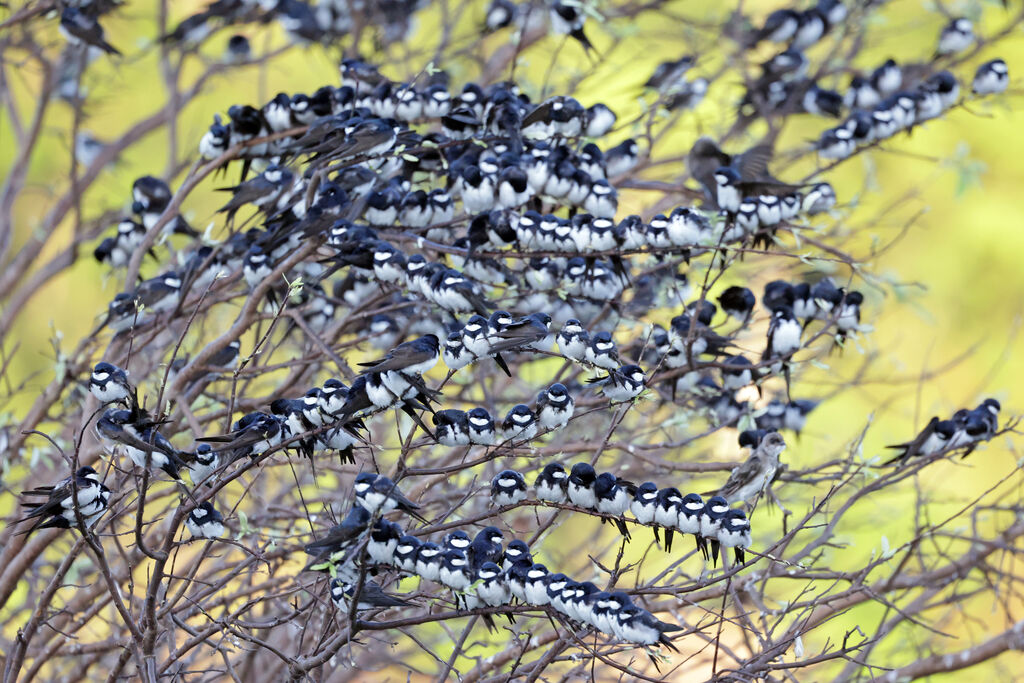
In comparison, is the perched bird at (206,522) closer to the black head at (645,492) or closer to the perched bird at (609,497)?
the perched bird at (609,497)

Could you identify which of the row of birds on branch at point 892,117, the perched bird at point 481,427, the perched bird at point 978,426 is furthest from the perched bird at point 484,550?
the row of birds on branch at point 892,117

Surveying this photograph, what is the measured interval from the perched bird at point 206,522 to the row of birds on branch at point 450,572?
32 cm

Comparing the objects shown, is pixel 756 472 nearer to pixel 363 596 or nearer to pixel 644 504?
pixel 644 504

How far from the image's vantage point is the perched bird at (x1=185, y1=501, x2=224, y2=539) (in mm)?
2527

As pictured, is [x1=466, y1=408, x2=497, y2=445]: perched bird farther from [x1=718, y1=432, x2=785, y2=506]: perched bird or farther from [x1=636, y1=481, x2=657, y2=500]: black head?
[x1=718, y1=432, x2=785, y2=506]: perched bird

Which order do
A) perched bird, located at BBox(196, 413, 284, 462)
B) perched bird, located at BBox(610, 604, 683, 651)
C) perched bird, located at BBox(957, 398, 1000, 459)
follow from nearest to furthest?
perched bird, located at BBox(610, 604, 683, 651) → perched bird, located at BBox(196, 413, 284, 462) → perched bird, located at BBox(957, 398, 1000, 459)

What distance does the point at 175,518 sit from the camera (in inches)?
90.9

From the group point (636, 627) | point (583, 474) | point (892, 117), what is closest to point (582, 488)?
point (583, 474)

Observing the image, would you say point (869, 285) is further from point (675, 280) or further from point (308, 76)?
point (308, 76)

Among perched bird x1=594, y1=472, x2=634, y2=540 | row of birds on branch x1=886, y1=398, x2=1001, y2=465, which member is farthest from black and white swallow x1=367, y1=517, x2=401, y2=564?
row of birds on branch x1=886, y1=398, x2=1001, y2=465

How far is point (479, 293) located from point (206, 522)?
0.91 meters

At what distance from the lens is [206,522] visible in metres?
2.54

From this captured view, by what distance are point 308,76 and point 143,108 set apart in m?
1.75

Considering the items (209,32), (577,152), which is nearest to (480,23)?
(209,32)
